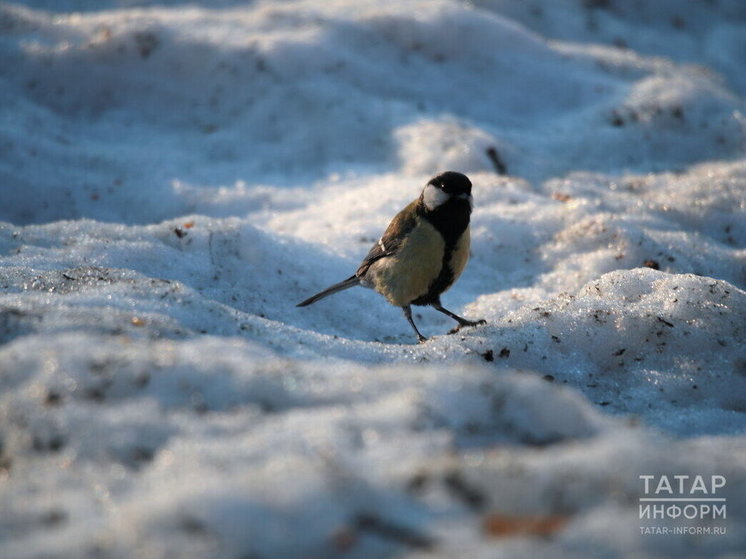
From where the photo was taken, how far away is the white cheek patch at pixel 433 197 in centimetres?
414

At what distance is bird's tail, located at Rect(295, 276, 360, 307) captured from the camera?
14.5 ft

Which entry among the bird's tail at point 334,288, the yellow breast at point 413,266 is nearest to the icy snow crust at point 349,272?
the bird's tail at point 334,288

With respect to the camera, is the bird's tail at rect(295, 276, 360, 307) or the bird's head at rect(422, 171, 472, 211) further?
the bird's tail at rect(295, 276, 360, 307)

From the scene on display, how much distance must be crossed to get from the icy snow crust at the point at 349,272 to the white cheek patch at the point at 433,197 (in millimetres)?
857

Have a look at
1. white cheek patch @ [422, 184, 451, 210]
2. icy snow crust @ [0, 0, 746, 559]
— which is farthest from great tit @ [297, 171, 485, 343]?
icy snow crust @ [0, 0, 746, 559]

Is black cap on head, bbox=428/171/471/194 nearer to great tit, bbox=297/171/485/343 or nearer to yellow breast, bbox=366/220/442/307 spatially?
great tit, bbox=297/171/485/343

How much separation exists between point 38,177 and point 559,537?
5.64m

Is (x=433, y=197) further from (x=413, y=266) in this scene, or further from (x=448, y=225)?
(x=413, y=266)

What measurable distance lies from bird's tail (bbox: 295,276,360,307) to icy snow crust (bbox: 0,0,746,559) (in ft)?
0.45

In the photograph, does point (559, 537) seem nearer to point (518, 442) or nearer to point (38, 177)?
point (518, 442)

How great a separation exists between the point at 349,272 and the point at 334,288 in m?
0.51

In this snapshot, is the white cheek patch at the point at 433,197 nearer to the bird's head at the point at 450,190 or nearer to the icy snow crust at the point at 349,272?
the bird's head at the point at 450,190

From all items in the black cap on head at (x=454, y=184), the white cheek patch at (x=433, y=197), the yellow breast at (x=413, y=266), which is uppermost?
the black cap on head at (x=454, y=184)

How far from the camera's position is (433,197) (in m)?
4.19
